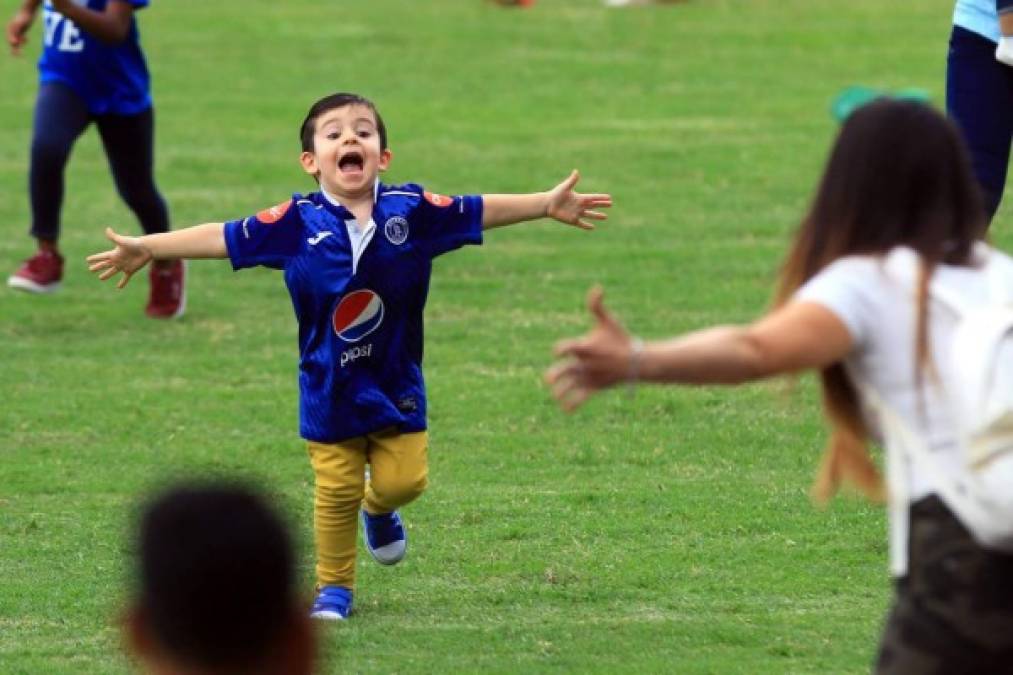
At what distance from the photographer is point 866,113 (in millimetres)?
3842

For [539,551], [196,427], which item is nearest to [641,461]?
[539,551]

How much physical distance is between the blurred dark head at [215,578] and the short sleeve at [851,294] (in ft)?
4.01

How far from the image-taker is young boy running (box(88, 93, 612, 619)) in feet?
19.6

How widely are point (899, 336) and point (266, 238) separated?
275 cm

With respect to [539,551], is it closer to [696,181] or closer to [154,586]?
[154,586]

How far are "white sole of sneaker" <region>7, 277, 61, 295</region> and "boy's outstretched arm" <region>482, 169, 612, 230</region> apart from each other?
5481 mm

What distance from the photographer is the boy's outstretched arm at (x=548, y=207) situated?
600 cm

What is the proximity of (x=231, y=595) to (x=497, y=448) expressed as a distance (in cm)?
527

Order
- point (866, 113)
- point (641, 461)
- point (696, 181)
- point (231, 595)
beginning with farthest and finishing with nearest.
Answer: point (696, 181) → point (641, 461) → point (866, 113) → point (231, 595)

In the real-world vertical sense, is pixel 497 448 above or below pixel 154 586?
below

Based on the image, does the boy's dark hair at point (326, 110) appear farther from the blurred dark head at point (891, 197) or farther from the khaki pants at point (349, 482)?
the blurred dark head at point (891, 197)

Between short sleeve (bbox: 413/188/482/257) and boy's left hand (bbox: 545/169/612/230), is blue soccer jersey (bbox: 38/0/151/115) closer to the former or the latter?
short sleeve (bbox: 413/188/482/257)

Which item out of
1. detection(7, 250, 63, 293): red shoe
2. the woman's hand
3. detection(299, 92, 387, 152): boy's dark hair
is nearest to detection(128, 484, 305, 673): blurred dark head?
the woman's hand

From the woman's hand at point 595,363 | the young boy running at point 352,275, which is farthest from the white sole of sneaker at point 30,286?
the woman's hand at point 595,363
